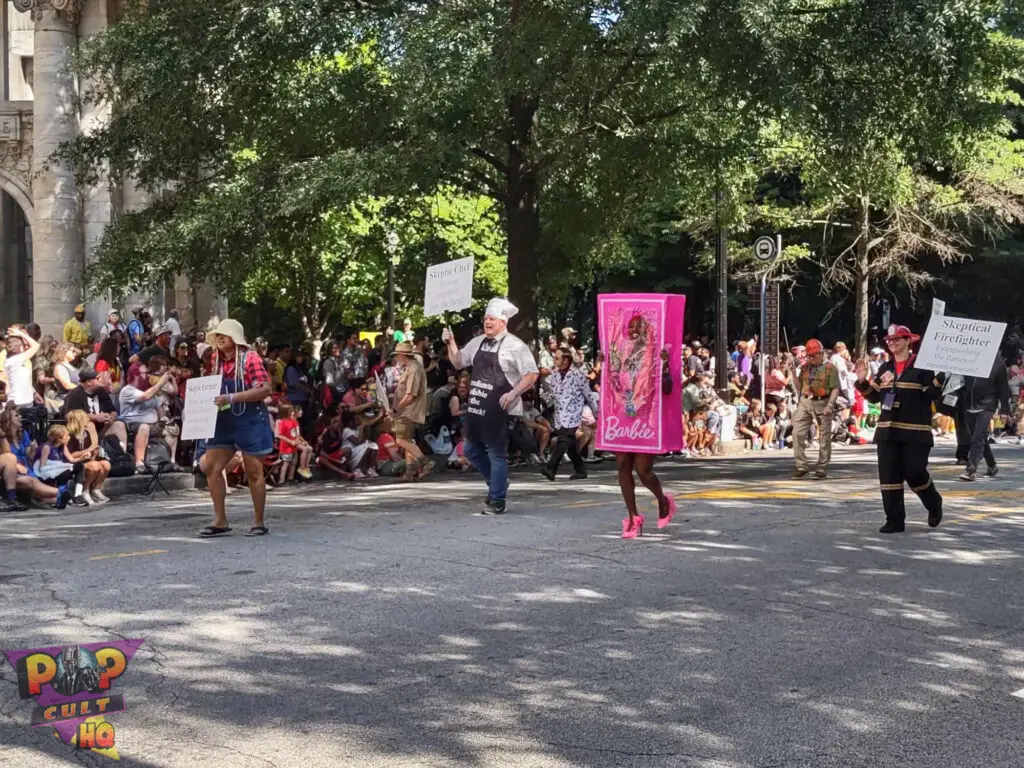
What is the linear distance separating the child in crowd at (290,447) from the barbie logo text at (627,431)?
752cm

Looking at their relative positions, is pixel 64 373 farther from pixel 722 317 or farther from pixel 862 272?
pixel 862 272

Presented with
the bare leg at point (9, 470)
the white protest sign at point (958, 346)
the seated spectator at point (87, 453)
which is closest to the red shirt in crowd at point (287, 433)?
the seated spectator at point (87, 453)

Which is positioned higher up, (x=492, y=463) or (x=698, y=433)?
(x=492, y=463)

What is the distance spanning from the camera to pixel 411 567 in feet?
32.4

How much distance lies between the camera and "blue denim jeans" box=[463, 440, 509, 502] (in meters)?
12.8

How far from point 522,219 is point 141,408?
22.2 ft

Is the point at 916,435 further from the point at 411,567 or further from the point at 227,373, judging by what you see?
the point at 227,373

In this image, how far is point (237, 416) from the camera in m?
11.5

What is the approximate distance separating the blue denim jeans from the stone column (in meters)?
17.3

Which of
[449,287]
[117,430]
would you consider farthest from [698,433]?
[117,430]

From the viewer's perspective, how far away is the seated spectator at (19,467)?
14.9 meters

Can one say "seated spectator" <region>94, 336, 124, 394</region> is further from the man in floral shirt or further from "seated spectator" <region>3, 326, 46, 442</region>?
the man in floral shirt

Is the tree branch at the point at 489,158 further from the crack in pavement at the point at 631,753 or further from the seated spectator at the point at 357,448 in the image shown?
the crack in pavement at the point at 631,753

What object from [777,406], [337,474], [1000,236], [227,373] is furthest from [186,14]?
[1000,236]
